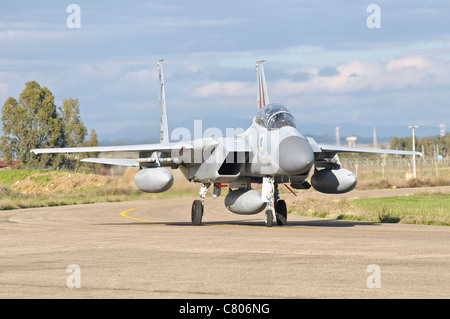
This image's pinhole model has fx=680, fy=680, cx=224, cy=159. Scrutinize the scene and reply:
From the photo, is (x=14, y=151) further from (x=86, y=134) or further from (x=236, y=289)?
(x=236, y=289)

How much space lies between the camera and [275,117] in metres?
19.7

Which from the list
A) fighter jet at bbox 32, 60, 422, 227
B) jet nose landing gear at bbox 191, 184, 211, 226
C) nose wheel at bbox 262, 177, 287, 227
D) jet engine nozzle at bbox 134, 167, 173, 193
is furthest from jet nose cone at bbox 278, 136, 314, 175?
jet nose landing gear at bbox 191, 184, 211, 226

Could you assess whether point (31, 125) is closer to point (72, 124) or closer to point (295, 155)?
point (72, 124)

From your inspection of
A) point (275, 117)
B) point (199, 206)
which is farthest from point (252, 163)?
point (199, 206)

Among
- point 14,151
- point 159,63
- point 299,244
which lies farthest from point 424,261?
point 14,151

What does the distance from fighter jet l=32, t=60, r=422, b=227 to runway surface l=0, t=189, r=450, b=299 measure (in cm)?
232

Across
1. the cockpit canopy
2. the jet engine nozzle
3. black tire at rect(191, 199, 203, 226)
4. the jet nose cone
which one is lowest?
black tire at rect(191, 199, 203, 226)

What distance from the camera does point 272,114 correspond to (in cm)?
1981

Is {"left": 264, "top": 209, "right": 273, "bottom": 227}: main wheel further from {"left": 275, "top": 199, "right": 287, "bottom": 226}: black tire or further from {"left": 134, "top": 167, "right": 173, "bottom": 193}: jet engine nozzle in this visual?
{"left": 134, "top": 167, "right": 173, "bottom": 193}: jet engine nozzle

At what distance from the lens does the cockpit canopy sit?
64.1 feet

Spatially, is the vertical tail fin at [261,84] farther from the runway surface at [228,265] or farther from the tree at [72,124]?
the tree at [72,124]

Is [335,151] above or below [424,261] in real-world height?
above

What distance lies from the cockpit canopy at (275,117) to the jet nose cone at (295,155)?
3.72 feet

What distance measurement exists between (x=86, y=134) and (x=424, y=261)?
7522 centimetres
